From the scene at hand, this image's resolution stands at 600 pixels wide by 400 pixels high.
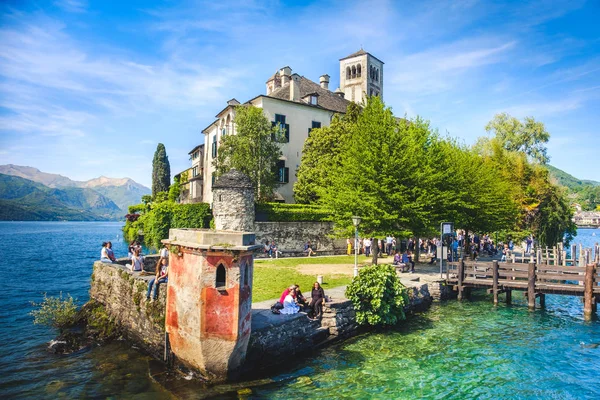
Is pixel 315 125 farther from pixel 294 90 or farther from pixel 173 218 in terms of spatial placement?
pixel 173 218

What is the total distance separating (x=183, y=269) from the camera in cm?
1138

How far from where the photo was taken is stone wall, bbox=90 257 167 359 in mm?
13070

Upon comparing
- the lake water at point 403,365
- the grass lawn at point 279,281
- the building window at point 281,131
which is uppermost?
the building window at point 281,131

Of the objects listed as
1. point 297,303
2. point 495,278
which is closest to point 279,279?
point 297,303

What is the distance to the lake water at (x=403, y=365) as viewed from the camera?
35.3ft

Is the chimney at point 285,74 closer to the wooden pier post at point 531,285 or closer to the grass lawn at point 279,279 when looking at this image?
the grass lawn at point 279,279

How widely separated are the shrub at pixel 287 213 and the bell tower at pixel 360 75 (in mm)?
33290

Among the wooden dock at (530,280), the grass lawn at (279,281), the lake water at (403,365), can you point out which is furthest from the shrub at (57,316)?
the wooden dock at (530,280)

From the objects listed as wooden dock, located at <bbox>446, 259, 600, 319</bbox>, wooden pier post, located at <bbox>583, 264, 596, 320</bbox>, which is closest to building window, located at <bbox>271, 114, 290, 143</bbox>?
wooden dock, located at <bbox>446, 259, 600, 319</bbox>

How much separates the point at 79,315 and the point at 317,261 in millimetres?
15822

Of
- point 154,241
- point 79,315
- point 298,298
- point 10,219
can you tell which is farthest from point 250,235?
point 10,219

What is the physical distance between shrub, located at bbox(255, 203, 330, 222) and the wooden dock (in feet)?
40.5

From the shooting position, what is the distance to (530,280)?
20.4 metres

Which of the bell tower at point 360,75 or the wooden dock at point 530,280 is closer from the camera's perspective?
the wooden dock at point 530,280
